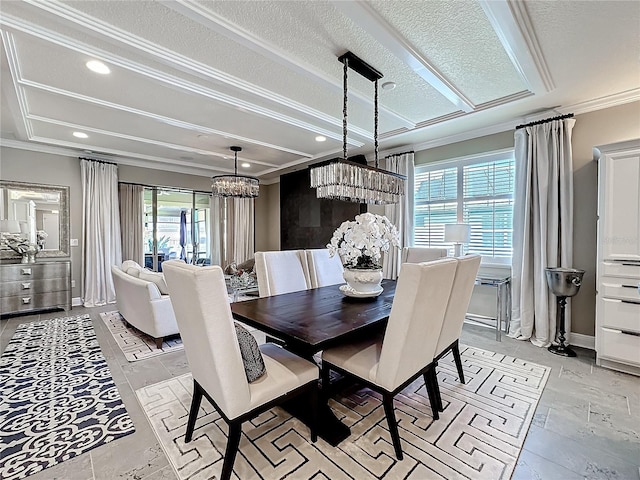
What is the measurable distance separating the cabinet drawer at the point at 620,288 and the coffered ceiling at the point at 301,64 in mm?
1798

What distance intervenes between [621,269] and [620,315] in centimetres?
41

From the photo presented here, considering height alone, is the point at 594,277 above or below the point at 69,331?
above

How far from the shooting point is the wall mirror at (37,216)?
448cm

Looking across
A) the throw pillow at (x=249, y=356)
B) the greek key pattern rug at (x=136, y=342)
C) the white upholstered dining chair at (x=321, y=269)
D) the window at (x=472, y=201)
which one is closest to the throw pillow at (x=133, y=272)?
the greek key pattern rug at (x=136, y=342)

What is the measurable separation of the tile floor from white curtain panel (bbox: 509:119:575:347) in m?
0.55

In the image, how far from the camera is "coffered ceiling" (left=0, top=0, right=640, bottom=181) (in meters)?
1.85

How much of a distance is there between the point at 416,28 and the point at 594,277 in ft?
10.4

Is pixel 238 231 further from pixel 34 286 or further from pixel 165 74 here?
pixel 165 74

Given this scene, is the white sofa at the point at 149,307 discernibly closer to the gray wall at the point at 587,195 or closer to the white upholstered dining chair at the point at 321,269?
the white upholstered dining chair at the point at 321,269

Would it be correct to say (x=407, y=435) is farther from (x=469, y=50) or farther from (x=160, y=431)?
(x=469, y=50)

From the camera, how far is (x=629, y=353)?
259 cm

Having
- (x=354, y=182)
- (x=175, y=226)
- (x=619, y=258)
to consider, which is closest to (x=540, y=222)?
(x=619, y=258)

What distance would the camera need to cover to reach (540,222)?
3.37 metres

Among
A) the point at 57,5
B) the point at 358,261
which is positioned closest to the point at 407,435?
the point at 358,261
